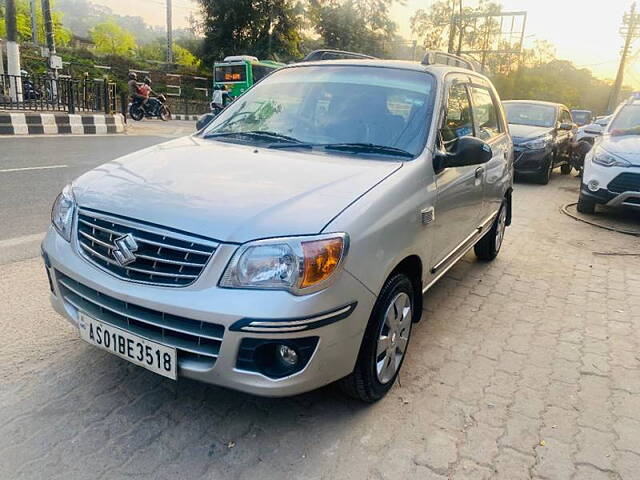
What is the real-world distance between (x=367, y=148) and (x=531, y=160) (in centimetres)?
818

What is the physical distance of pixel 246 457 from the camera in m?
2.18

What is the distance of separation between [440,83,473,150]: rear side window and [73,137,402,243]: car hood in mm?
662

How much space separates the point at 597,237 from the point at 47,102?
13.7m

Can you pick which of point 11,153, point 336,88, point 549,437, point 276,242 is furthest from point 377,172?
point 11,153

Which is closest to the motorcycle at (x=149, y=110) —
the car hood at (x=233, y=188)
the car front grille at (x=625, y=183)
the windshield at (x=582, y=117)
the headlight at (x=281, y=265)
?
the windshield at (x=582, y=117)

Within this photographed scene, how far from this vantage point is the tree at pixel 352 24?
124ft

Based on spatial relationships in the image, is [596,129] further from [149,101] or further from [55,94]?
[149,101]

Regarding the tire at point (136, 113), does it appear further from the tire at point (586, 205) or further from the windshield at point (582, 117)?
the tire at point (586, 205)

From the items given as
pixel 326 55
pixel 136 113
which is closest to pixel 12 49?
pixel 136 113

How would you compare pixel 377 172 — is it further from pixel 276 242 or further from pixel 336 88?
pixel 336 88

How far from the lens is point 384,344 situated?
2574 millimetres

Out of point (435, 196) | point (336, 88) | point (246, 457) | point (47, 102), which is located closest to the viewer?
point (246, 457)

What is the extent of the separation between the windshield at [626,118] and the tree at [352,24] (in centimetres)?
3211

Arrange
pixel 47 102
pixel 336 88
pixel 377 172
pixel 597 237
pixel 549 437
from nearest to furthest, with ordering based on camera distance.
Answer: pixel 549 437 < pixel 377 172 < pixel 336 88 < pixel 597 237 < pixel 47 102
